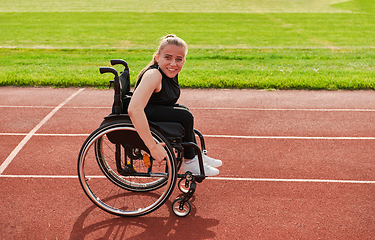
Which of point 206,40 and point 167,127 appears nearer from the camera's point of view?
point 167,127

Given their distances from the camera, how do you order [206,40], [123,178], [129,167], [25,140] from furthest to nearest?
[206,40], [25,140], [123,178], [129,167]

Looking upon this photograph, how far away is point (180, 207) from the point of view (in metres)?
3.41

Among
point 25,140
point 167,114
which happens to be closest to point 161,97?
point 167,114

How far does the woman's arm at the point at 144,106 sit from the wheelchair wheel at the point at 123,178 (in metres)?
0.11

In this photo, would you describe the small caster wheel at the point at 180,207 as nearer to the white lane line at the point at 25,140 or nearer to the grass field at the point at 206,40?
the white lane line at the point at 25,140

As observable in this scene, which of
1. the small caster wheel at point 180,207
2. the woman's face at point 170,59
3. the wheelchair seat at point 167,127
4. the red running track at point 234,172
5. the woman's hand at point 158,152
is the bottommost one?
the red running track at point 234,172

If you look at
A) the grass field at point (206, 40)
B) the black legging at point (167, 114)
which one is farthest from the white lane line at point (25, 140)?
the black legging at point (167, 114)

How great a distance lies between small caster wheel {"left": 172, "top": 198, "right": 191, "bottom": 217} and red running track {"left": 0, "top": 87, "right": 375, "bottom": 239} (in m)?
0.06

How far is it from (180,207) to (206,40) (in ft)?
44.3

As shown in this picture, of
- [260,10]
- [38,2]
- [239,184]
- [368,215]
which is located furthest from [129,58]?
[38,2]

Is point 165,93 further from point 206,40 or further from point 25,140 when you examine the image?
point 206,40

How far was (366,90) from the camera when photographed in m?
7.63

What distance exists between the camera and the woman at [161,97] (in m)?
2.92

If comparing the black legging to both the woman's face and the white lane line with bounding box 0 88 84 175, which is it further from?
the white lane line with bounding box 0 88 84 175
